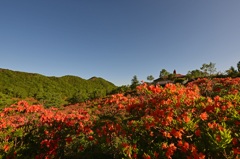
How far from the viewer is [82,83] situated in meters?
27.2

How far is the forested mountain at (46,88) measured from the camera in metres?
17.0

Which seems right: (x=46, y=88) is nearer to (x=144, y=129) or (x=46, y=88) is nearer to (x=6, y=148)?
(x=6, y=148)

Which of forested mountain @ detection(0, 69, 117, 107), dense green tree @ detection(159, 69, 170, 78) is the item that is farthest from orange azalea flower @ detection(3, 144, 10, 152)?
dense green tree @ detection(159, 69, 170, 78)

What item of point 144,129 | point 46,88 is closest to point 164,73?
point 46,88

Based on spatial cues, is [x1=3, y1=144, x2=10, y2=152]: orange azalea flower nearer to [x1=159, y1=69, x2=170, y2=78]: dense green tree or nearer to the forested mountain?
the forested mountain

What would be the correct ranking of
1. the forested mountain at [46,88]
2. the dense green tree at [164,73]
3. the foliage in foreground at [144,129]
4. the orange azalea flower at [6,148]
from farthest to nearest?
the dense green tree at [164,73] → the forested mountain at [46,88] → the orange azalea flower at [6,148] → the foliage in foreground at [144,129]

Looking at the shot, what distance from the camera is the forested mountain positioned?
17.0 metres

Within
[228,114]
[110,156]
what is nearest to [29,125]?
[110,156]

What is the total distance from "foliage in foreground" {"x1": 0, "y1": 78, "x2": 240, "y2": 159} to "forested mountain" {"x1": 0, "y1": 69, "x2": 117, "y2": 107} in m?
9.13

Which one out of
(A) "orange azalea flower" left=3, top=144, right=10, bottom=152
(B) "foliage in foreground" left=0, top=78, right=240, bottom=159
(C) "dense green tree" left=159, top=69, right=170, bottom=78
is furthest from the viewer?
(C) "dense green tree" left=159, top=69, right=170, bottom=78

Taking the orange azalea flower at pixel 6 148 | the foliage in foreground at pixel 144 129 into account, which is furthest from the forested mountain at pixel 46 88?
the orange azalea flower at pixel 6 148

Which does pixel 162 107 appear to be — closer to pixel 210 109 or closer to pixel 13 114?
pixel 210 109

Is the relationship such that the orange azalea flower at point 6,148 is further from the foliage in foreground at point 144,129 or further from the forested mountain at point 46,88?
the forested mountain at point 46,88

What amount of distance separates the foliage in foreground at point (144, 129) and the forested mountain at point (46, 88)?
913cm
